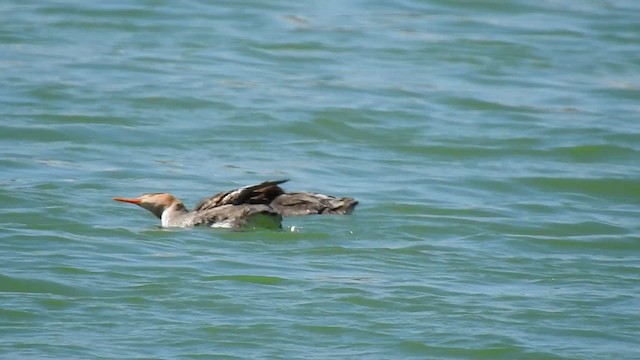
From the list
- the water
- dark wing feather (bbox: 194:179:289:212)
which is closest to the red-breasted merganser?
dark wing feather (bbox: 194:179:289:212)

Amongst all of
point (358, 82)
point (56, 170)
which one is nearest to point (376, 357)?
point (56, 170)

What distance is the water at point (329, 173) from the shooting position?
955 centimetres

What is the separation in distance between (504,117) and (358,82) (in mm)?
2125

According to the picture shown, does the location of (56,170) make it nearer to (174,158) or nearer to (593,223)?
(174,158)

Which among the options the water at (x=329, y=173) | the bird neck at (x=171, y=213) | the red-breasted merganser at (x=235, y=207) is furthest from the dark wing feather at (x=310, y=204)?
the bird neck at (x=171, y=213)

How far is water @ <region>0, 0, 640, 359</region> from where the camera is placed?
31.3 ft

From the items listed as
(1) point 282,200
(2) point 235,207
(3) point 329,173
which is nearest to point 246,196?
(2) point 235,207

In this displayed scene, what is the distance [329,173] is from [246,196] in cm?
232

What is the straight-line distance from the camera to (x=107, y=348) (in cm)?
889

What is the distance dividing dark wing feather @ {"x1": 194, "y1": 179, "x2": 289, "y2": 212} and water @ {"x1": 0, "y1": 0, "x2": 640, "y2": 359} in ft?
0.96

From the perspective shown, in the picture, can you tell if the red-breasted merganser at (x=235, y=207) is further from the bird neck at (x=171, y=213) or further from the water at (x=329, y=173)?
the water at (x=329, y=173)

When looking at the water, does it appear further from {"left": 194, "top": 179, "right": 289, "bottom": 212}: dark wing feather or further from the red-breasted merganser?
{"left": 194, "top": 179, "right": 289, "bottom": 212}: dark wing feather

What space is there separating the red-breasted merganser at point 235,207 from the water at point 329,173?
138mm

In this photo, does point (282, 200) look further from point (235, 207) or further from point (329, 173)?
point (329, 173)
